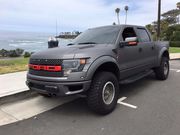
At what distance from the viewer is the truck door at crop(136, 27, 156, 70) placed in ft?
18.7

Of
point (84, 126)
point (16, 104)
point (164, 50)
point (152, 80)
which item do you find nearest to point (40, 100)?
point (16, 104)

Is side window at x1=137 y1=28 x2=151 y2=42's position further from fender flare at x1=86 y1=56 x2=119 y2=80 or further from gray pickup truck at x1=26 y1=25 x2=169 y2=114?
fender flare at x1=86 y1=56 x2=119 y2=80

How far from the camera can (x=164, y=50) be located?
700 centimetres

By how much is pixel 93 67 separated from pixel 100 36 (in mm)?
1461

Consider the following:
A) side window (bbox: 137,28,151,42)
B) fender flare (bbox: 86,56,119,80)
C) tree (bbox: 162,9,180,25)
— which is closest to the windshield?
fender flare (bbox: 86,56,119,80)

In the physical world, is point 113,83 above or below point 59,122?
above

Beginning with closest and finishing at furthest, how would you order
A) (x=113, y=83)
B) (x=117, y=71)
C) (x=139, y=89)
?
(x=113, y=83)
(x=117, y=71)
(x=139, y=89)

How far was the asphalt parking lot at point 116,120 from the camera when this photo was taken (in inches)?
138

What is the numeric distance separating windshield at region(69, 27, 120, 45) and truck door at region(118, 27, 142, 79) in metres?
0.22

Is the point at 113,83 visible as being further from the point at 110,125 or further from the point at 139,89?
the point at 139,89

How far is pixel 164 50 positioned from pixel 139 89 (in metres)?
1.91

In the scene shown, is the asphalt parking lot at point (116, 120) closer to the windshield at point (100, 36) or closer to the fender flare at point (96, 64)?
the fender flare at point (96, 64)

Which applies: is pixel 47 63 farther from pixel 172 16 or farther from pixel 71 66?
pixel 172 16

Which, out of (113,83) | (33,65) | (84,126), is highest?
(33,65)
